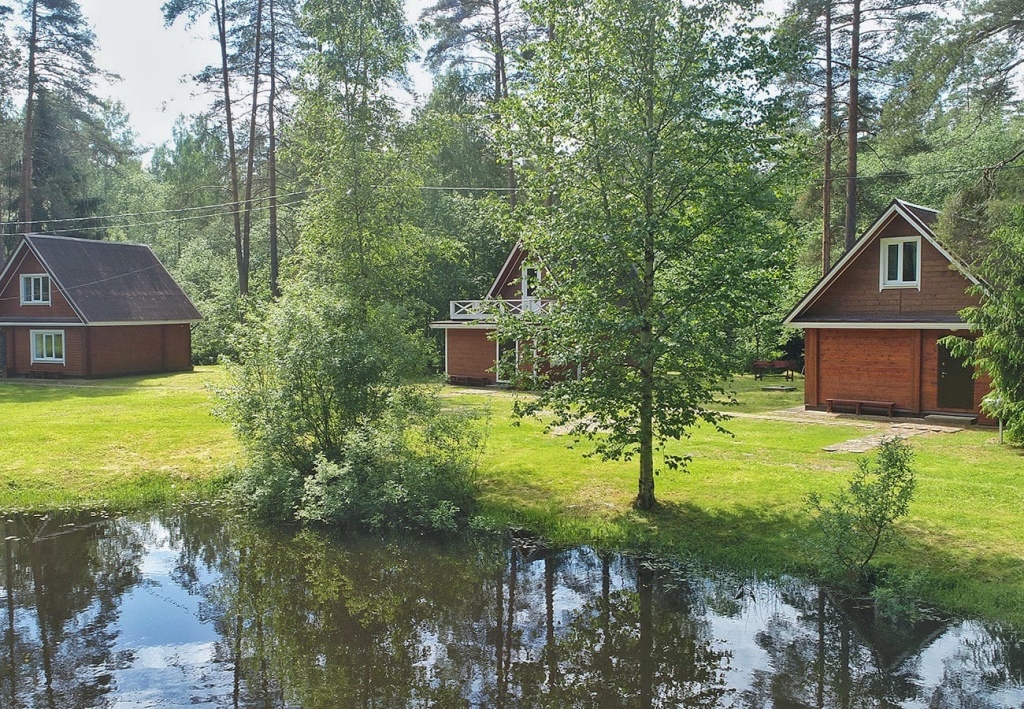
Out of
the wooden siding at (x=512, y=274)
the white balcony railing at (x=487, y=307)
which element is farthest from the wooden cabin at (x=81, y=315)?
the wooden siding at (x=512, y=274)

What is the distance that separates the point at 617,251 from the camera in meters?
10.2

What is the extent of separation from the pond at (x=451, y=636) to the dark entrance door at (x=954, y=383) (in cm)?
1100

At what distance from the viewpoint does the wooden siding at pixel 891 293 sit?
1747cm

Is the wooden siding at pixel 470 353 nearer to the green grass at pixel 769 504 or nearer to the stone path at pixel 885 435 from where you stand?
the green grass at pixel 769 504

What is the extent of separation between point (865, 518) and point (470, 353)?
61.7 ft

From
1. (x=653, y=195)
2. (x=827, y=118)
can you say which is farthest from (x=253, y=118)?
(x=653, y=195)

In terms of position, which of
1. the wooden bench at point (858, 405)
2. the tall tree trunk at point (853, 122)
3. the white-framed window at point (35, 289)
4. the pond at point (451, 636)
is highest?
the tall tree trunk at point (853, 122)

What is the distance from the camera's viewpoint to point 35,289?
29266 millimetres

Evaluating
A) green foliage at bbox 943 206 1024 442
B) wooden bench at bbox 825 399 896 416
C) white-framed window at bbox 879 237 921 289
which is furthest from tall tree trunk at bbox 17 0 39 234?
green foliage at bbox 943 206 1024 442

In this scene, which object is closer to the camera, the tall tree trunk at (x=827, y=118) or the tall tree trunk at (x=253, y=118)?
the tall tree trunk at (x=827, y=118)

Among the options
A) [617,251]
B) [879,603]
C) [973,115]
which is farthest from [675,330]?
[973,115]

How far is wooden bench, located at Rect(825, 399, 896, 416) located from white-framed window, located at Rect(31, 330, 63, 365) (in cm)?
2583

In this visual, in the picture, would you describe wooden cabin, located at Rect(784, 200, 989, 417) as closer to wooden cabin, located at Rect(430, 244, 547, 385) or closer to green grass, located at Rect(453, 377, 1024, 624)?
green grass, located at Rect(453, 377, 1024, 624)

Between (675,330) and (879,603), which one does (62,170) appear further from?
(879,603)
